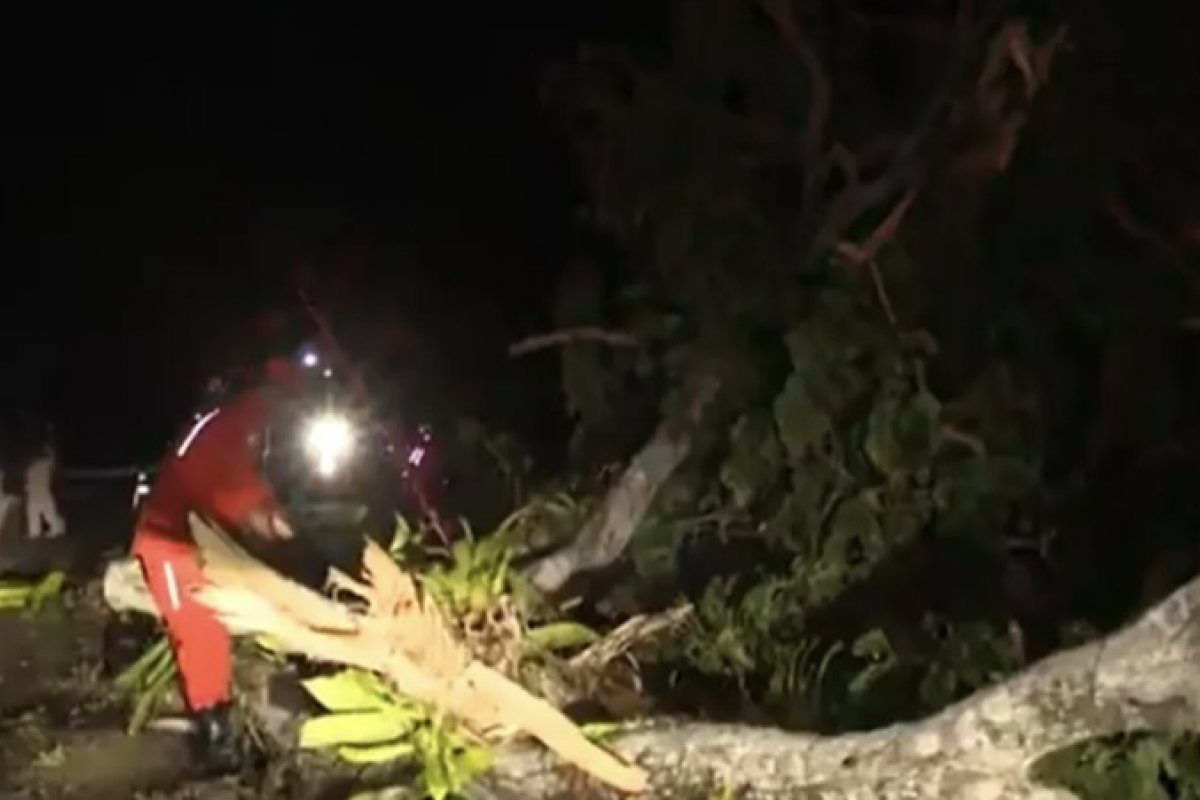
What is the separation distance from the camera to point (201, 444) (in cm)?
841

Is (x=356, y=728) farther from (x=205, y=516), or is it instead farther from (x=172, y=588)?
(x=205, y=516)

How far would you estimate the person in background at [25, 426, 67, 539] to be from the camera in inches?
654

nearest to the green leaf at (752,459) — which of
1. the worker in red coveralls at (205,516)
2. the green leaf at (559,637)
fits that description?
the green leaf at (559,637)

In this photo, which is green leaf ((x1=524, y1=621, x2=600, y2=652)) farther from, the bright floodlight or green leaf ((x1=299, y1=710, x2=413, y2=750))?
the bright floodlight

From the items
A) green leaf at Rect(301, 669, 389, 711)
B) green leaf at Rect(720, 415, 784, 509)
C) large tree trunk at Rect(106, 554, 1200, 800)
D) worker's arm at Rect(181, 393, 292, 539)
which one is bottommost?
large tree trunk at Rect(106, 554, 1200, 800)

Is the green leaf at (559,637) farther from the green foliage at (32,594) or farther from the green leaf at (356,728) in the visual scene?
the green foliage at (32,594)

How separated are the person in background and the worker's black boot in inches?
311

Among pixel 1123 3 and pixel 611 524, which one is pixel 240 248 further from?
pixel 1123 3

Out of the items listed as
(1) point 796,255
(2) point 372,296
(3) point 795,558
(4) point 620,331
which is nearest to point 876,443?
(3) point 795,558

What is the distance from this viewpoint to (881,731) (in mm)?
6996

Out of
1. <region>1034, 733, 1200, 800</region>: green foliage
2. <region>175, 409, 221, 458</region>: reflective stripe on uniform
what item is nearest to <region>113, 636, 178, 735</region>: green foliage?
<region>175, 409, 221, 458</region>: reflective stripe on uniform

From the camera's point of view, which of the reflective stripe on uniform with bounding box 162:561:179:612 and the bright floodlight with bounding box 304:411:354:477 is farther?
the bright floodlight with bounding box 304:411:354:477

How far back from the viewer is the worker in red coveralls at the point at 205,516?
821cm

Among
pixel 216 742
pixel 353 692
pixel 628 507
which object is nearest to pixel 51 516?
pixel 628 507
